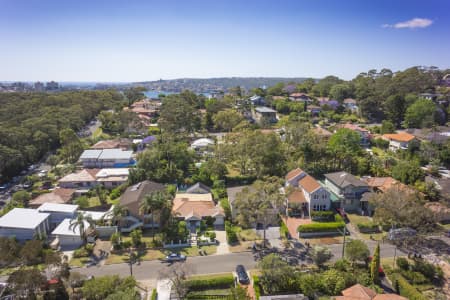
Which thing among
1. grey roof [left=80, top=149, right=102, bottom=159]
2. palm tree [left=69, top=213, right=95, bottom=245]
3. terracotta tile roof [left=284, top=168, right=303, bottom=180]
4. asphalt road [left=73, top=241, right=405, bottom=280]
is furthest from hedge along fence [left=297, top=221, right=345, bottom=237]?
grey roof [left=80, top=149, right=102, bottom=159]

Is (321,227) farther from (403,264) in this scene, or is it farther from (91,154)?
(91,154)

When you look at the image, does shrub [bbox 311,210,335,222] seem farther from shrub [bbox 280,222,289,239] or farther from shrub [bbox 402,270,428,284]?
shrub [bbox 402,270,428,284]

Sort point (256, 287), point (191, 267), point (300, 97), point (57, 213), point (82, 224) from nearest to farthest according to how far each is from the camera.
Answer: point (256, 287) < point (191, 267) < point (82, 224) < point (57, 213) < point (300, 97)

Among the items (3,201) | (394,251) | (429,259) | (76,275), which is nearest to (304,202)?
(394,251)

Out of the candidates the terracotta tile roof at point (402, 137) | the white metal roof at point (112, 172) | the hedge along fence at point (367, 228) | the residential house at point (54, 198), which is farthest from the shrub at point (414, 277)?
the residential house at point (54, 198)

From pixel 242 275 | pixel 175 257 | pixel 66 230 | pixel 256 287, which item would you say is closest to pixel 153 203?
pixel 175 257

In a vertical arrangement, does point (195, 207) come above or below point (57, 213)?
above

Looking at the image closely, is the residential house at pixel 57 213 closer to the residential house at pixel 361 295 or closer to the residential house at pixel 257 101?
the residential house at pixel 361 295
